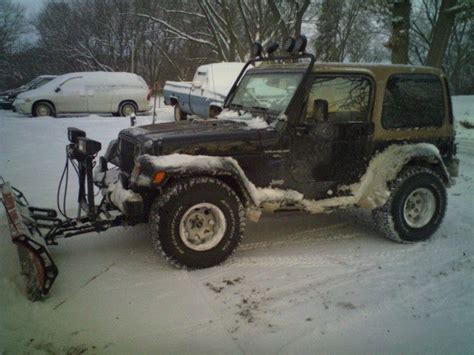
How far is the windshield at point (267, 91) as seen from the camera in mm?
4871

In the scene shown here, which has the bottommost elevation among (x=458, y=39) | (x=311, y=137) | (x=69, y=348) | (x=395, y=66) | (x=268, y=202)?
(x=69, y=348)

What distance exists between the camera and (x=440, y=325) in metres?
3.50

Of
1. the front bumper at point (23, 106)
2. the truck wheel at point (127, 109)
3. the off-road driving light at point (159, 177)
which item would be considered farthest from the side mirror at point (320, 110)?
the front bumper at point (23, 106)

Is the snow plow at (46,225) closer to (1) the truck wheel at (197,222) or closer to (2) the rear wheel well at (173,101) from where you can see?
(1) the truck wheel at (197,222)

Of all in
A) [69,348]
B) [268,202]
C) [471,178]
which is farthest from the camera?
[471,178]

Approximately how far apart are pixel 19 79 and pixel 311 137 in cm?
2379

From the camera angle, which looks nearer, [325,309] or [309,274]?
[325,309]

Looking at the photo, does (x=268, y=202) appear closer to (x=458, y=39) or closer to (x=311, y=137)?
(x=311, y=137)

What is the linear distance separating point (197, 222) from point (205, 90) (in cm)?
948

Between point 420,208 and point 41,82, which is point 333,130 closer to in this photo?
point 420,208

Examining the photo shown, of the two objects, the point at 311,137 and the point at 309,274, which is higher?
the point at 311,137

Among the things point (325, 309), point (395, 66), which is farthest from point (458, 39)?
point (325, 309)

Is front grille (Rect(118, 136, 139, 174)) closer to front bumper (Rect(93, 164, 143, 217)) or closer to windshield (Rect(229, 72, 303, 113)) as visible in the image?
front bumper (Rect(93, 164, 143, 217))

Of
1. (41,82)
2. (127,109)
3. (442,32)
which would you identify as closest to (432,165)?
(442,32)
